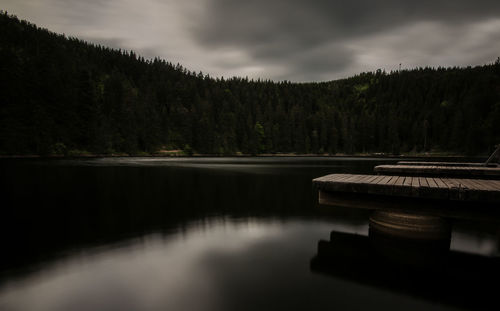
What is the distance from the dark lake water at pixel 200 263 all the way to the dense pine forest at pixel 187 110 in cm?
8011

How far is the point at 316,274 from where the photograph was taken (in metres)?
6.28

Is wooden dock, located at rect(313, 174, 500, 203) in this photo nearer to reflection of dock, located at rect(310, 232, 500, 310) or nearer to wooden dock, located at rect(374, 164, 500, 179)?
reflection of dock, located at rect(310, 232, 500, 310)

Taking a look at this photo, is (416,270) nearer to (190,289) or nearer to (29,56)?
(190,289)

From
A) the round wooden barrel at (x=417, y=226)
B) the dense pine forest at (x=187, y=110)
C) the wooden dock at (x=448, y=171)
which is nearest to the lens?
the round wooden barrel at (x=417, y=226)

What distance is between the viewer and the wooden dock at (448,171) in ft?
36.9

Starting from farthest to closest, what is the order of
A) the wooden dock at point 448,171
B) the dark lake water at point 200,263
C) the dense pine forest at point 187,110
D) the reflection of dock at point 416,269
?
the dense pine forest at point 187,110 → the wooden dock at point 448,171 → the reflection of dock at point 416,269 → the dark lake water at point 200,263

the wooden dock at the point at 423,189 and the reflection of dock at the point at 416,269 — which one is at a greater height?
the wooden dock at the point at 423,189

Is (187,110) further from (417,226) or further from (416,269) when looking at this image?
Result: (416,269)

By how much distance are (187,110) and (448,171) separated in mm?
134667

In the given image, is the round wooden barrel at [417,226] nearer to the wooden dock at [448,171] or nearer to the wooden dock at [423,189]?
the wooden dock at [423,189]

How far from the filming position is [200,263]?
6.92 m

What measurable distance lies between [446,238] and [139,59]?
Result: 20249 cm

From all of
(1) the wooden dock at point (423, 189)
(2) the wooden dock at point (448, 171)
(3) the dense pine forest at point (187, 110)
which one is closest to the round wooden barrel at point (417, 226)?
(1) the wooden dock at point (423, 189)

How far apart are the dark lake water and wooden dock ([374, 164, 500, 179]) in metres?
2.32
